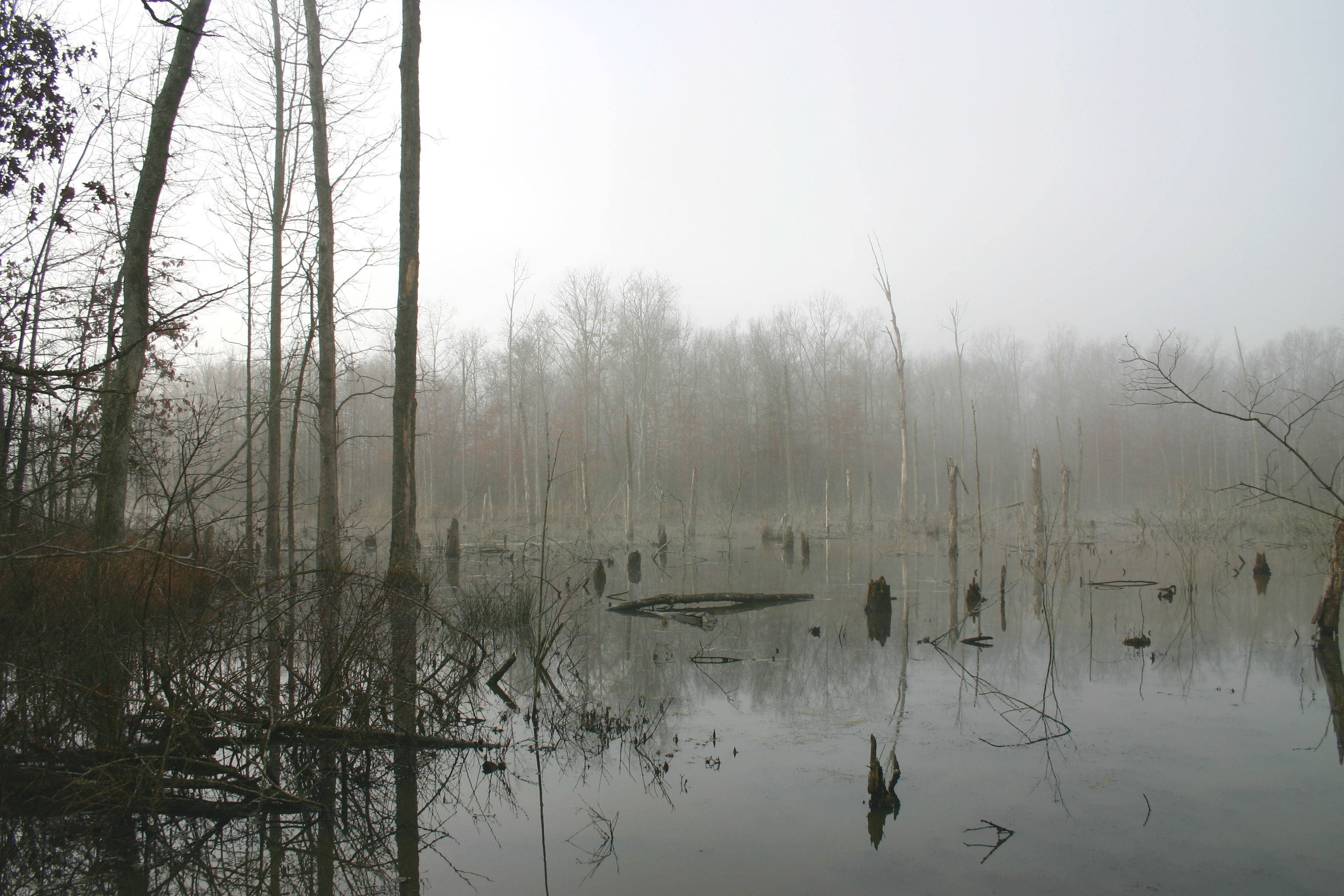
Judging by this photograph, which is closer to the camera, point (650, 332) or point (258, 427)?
point (258, 427)

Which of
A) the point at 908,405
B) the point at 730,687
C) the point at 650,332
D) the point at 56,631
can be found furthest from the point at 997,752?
the point at 908,405

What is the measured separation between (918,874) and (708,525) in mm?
27540

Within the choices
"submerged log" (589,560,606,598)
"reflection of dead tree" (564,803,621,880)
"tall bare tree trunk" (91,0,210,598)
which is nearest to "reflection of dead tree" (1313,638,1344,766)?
"reflection of dead tree" (564,803,621,880)

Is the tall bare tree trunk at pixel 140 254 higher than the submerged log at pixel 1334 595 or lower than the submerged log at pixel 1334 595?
higher

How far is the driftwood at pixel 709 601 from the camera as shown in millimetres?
9797

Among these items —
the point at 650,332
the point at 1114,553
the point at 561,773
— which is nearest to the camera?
the point at 561,773

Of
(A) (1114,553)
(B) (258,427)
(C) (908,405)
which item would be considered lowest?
(A) (1114,553)

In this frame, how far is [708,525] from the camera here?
30.8m

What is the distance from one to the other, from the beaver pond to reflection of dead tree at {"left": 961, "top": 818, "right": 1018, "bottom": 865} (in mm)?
15

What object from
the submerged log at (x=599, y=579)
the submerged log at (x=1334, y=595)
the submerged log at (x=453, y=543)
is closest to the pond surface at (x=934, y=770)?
the submerged log at (x=1334, y=595)

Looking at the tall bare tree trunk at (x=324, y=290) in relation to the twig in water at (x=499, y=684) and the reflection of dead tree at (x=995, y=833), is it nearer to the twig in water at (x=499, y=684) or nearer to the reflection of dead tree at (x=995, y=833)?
the twig in water at (x=499, y=684)

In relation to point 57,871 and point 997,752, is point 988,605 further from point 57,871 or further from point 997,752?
point 57,871

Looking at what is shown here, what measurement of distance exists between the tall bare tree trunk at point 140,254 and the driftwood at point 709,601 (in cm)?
573

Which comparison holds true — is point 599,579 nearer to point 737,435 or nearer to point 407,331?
point 407,331
